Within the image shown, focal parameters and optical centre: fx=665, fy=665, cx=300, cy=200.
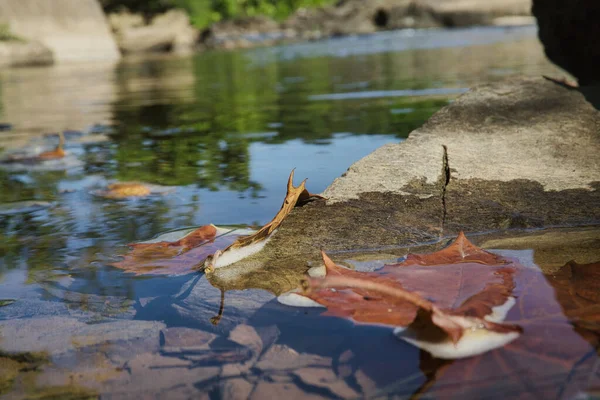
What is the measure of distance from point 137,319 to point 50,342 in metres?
0.16

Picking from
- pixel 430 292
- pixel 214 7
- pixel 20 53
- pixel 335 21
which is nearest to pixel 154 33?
pixel 20 53

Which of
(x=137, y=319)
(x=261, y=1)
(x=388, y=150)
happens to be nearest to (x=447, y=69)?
(x=388, y=150)

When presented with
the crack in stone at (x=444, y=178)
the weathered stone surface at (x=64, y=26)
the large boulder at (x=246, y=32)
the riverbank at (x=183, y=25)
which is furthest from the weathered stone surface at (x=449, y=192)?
the large boulder at (x=246, y=32)

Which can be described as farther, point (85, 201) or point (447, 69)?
point (447, 69)

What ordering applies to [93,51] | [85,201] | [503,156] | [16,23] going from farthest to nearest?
[93,51] < [16,23] < [85,201] < [503,156]

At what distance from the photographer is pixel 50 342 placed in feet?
3.93

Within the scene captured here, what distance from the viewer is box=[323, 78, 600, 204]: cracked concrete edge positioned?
1.92 meters

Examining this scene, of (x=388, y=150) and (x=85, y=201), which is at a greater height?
(x=388, y=150)

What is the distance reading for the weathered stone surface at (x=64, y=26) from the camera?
1861 cm

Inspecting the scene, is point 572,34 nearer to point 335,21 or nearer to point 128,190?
point 128,190

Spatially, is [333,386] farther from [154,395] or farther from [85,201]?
[85,201]

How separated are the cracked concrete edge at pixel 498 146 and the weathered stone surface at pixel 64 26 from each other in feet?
57.2

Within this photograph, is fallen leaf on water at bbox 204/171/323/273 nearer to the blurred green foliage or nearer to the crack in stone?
the crack in stone

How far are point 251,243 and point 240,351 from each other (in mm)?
490
